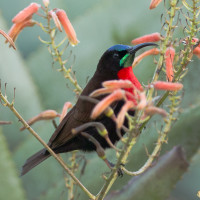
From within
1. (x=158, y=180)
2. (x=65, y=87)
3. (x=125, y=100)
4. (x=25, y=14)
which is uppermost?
(x=25, y=14)

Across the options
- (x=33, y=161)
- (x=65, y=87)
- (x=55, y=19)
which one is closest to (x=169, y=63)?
(x=55, y=19)

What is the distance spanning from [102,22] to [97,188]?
0.67 metres

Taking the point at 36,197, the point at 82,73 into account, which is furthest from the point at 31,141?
the point at 82,73

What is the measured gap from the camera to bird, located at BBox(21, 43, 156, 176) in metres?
1.49

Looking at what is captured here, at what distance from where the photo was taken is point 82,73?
1.82m

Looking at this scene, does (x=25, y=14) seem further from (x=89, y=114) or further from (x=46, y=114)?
(x=89, y=114)

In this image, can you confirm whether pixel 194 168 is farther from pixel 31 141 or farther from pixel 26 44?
pixel 26 44

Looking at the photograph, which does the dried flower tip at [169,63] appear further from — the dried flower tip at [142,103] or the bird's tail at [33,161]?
the bird's tail at [33,161]

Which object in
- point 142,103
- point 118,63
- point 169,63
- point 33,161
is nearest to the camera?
point 142,103

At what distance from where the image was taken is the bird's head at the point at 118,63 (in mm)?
1506

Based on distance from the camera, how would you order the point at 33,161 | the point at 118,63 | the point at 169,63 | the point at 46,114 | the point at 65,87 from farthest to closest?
1. the point at 65,87
2. the point at 118,63
3. the point at 33,161
4. the point at 46,114
5. the point at 169,63

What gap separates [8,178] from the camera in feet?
4.95

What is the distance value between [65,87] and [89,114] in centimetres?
35

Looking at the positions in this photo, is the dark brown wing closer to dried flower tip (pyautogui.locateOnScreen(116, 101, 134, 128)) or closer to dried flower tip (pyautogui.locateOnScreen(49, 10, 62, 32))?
dried flower tip (pyautogui.locateOnScreen(49, 10, 62, 32))
